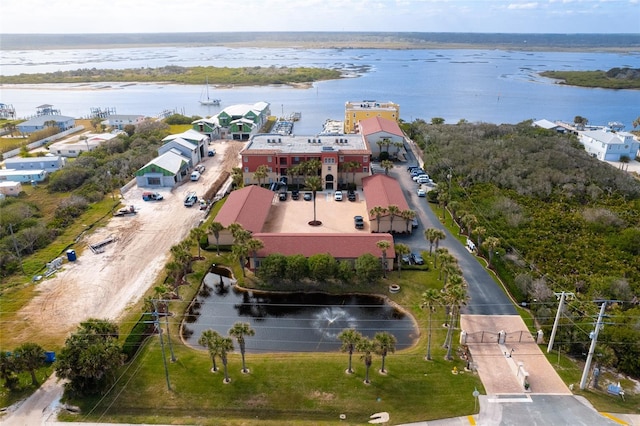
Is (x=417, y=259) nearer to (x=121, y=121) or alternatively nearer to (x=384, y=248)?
(x=384, y=248)

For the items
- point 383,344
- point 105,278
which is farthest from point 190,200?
point 383,344

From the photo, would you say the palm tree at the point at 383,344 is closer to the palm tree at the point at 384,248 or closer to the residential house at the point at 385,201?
the palm tree at the point at 384,248

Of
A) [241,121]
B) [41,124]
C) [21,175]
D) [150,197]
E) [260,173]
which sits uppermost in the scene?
[241,121]

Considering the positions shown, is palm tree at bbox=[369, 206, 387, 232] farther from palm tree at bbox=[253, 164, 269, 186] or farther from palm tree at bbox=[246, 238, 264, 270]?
palm tree at bbox=[253, 164, 269, 186]

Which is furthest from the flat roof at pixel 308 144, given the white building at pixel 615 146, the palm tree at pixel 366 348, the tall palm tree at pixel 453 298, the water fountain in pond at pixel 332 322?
the white building at pixel 615 146

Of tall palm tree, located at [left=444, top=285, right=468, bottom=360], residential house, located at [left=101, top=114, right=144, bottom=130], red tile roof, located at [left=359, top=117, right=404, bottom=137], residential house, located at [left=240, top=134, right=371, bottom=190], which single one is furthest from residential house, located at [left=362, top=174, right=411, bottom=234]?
residential house, located at [left=101, top=114, right=144, bottom=130]

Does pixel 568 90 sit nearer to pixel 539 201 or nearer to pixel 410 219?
pixel 539 201

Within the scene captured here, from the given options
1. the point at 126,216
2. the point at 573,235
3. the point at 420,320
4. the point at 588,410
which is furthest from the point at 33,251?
the point at 573,235
